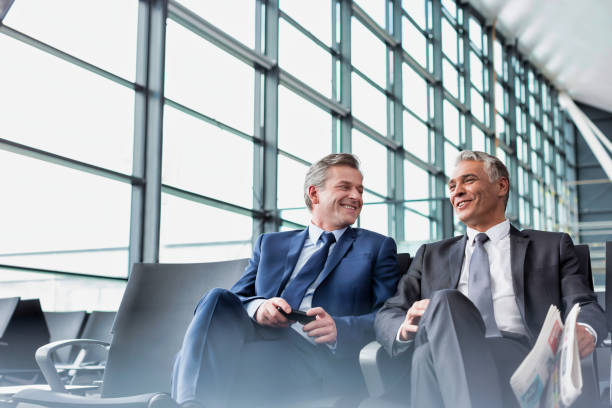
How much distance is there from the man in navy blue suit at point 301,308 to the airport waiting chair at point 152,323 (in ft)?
0.77

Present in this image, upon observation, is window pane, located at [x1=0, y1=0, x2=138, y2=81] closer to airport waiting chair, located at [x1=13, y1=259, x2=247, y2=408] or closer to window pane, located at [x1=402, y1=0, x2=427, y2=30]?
airport waiting chair, located at [x1=13, y1=259, x2=247, y2=408]

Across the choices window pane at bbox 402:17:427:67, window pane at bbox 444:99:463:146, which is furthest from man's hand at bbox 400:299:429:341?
window pane at bbox 444:99:463:146

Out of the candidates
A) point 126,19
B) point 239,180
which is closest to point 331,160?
point 126,19

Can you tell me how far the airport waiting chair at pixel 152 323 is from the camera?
106 inches

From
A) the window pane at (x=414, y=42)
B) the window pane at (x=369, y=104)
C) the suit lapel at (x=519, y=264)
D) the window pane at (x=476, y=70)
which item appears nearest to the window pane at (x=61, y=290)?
the suit lapel at (x=519, y=264)

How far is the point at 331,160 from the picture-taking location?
2840mm

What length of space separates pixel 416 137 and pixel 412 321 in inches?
424

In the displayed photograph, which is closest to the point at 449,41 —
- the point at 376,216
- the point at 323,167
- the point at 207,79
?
the point at 376,216

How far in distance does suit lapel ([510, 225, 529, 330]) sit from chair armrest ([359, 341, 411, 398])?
0.50 m

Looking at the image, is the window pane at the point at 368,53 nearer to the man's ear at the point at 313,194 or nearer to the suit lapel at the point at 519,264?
the man's ear at the point at 313,194

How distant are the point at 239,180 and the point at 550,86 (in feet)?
52.6

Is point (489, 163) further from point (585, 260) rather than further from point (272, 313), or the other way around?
point (272, 313)

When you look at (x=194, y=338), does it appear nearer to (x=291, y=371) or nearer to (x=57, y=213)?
(x=291, y=371)

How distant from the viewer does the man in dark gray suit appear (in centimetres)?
180
